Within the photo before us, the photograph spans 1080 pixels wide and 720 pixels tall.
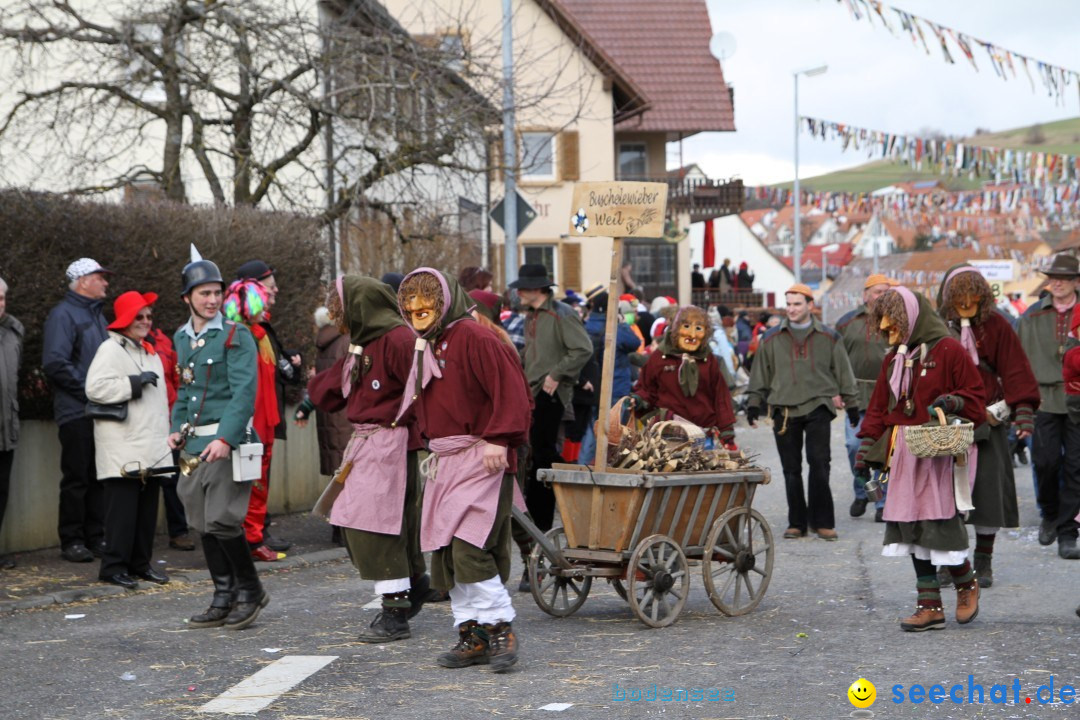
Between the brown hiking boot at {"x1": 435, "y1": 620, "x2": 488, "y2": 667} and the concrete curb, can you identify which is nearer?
the brown hiking boot at {"x1": 435, "y1": 620, "x2": 488, "y2": 667}

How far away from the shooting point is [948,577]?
31.9ft

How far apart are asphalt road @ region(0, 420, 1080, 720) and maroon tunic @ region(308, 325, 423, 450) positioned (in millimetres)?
1152

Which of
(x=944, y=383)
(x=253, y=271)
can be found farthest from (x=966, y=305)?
(x=253, y=271)

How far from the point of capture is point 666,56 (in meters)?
47.6

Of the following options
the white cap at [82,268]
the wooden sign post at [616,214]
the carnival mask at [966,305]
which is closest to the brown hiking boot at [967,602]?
the carnival mask at [966,305]

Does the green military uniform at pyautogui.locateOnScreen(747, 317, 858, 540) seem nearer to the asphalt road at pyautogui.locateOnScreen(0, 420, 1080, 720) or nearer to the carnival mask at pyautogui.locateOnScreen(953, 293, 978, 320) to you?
the asphalt road at pyautogui.locateOnScreen(0, 420, 1080, 720)

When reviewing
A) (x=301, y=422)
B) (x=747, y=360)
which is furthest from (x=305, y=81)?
(x=747, y=360)

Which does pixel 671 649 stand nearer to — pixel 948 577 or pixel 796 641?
pixel 796 641

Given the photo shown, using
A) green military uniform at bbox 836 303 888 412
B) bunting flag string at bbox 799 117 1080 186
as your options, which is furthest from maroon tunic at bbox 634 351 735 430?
bunting flag string at bbox 799 117 1080 186

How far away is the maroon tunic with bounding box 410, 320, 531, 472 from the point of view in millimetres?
7441

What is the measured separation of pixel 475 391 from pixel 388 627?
57.0 inches

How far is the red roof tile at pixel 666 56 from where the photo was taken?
1796 inches

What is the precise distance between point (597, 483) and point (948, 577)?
2590 mm

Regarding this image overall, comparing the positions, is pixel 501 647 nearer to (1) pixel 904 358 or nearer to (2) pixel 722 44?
(1) pixel 904 358
